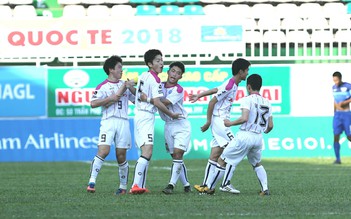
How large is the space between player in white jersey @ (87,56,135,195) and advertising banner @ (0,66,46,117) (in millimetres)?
11552

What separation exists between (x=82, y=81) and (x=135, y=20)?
2130mm

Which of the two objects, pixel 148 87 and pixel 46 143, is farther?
pixel 46 143

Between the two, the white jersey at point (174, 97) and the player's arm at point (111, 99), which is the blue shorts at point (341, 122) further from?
the player's arm at point (111, 99)

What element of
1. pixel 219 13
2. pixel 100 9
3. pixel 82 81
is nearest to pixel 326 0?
pixel 219 13

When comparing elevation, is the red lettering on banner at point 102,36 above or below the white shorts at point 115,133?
above

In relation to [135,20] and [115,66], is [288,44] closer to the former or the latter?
[135,20]

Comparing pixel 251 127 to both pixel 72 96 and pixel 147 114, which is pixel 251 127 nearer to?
pixel 147 114

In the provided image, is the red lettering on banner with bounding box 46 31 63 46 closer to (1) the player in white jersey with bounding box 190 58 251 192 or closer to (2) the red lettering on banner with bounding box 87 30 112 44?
(2) the red lettering on banner with bounding box 87 30 112 44

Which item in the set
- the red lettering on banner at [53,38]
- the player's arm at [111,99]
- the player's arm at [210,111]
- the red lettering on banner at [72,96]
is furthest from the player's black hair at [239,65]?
the red lettering on banner at [53,38]

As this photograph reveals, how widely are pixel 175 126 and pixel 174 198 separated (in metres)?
1.38

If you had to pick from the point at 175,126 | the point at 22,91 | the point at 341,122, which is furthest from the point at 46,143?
the point at 175,126

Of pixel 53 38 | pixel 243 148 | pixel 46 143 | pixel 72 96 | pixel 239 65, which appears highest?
pixel 53 38

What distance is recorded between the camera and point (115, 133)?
44.2 feet

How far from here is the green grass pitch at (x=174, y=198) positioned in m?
10.4
